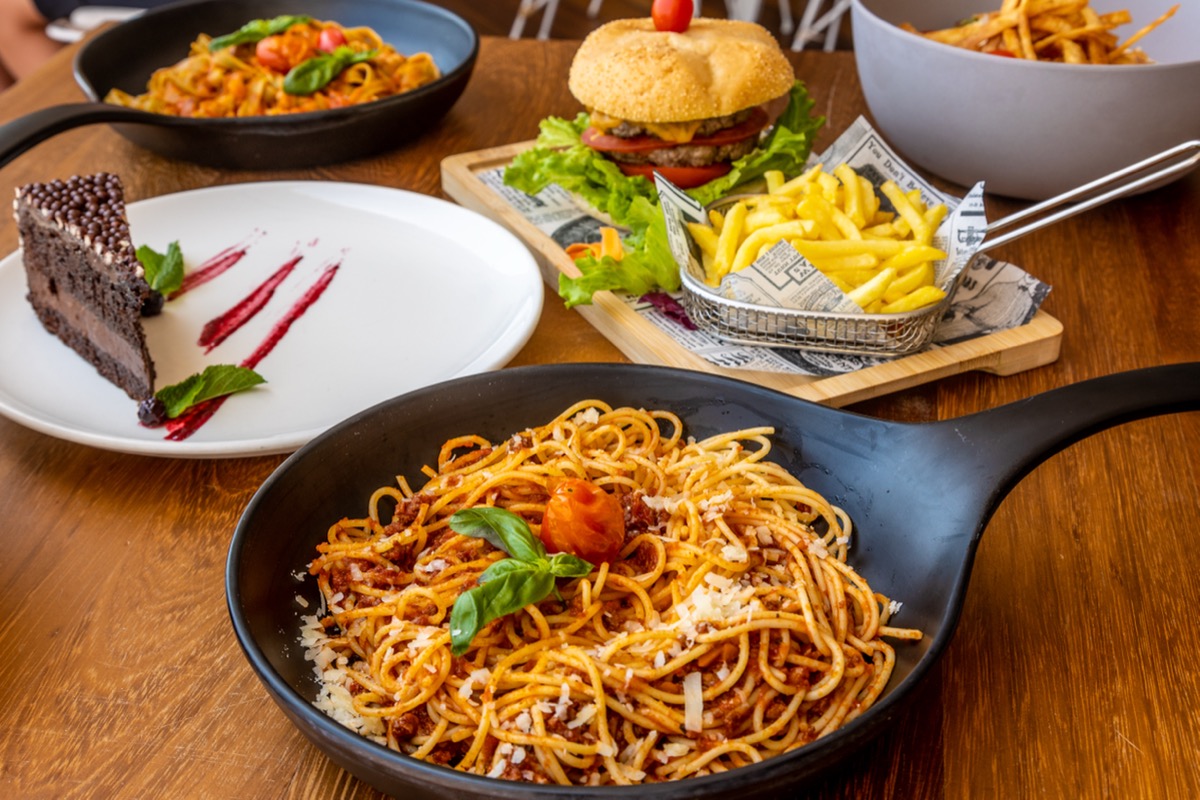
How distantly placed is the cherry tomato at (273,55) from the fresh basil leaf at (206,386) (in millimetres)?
1396

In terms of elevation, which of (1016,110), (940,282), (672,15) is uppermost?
(672,15)

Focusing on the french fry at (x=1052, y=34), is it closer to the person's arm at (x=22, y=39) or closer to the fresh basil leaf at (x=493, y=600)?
the fresh basil leaf at (x=493, y=600)

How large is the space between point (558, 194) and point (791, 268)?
959 millimetres

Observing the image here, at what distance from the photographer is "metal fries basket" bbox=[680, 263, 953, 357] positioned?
198 cm

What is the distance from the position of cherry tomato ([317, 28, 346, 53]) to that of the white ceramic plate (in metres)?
0.66

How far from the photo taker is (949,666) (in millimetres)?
1440

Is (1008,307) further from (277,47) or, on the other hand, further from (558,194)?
(277,47)

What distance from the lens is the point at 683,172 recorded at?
2715 millimetres

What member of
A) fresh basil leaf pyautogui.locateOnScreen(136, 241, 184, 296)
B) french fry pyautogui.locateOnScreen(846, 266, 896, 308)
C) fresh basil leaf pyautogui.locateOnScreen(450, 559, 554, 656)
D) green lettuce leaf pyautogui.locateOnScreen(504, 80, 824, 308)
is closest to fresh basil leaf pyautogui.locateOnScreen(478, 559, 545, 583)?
fresh basil leaf pyautogui.locateOnScreen(450, 559, 554, 656)

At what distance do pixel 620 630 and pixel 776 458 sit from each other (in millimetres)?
415

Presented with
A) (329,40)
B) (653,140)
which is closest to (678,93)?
(653,140)

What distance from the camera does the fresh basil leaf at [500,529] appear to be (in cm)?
133

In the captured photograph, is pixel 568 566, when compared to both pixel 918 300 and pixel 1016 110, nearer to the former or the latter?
pixel 918 300

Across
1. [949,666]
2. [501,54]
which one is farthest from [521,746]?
[501,54]
